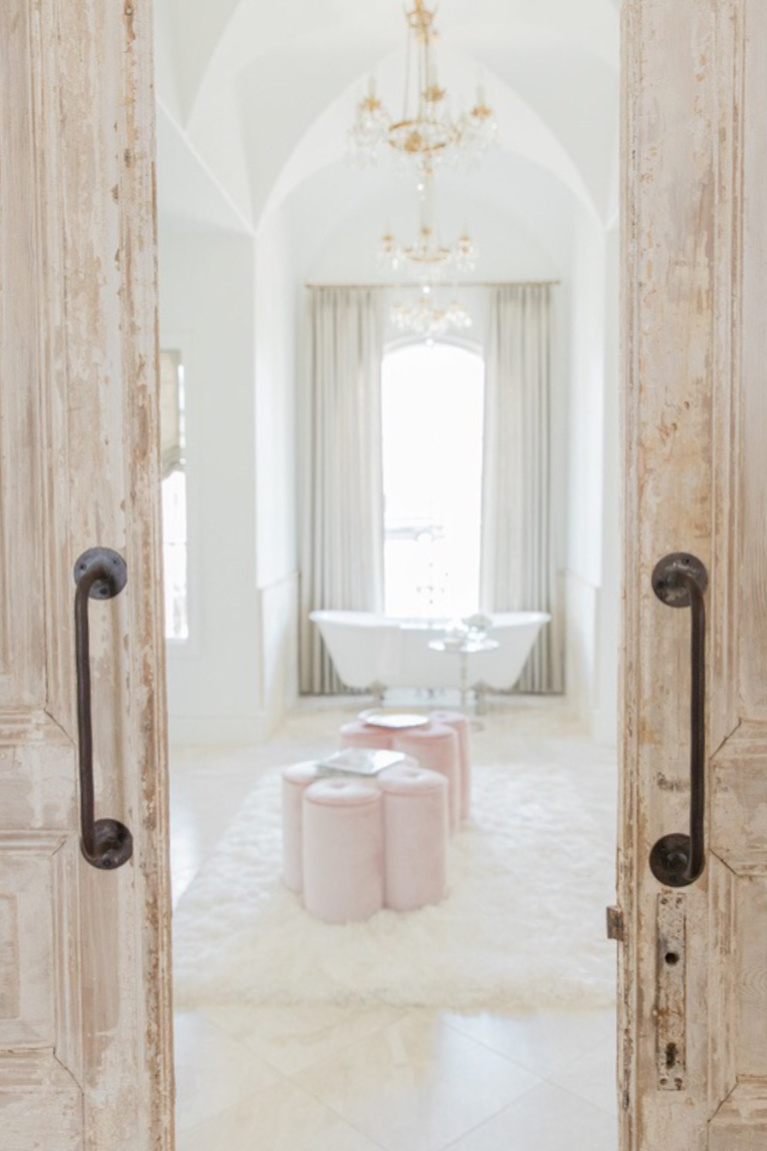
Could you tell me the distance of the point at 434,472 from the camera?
8.30 m

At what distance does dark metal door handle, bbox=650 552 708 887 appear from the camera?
4.29ft

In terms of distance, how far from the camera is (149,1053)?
4.62 feet

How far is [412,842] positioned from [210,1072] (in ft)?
3.81

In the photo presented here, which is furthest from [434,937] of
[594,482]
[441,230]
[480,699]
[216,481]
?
[441,230]

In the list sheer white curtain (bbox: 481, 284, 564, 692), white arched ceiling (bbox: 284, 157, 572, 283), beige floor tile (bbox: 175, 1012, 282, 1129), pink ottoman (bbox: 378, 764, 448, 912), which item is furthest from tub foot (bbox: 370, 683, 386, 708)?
beige floor tile (bbox: 175, 1012, 282, 1129)

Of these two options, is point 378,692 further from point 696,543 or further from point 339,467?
point 696,543

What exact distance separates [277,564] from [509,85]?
3.53m

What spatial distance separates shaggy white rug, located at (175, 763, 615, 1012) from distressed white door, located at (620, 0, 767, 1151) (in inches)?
68.2

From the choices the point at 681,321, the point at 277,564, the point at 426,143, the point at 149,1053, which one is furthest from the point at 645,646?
the point at 277,564

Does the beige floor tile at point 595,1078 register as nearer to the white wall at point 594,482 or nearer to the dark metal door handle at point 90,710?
the dark metal door handle at point 90,710

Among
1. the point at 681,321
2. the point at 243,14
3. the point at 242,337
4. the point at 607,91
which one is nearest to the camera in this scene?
the point at 681,321

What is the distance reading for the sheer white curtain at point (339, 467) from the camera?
7922mm

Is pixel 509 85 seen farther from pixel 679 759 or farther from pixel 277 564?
pixel 679 759

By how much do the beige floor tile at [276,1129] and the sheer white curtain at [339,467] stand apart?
5454mm
